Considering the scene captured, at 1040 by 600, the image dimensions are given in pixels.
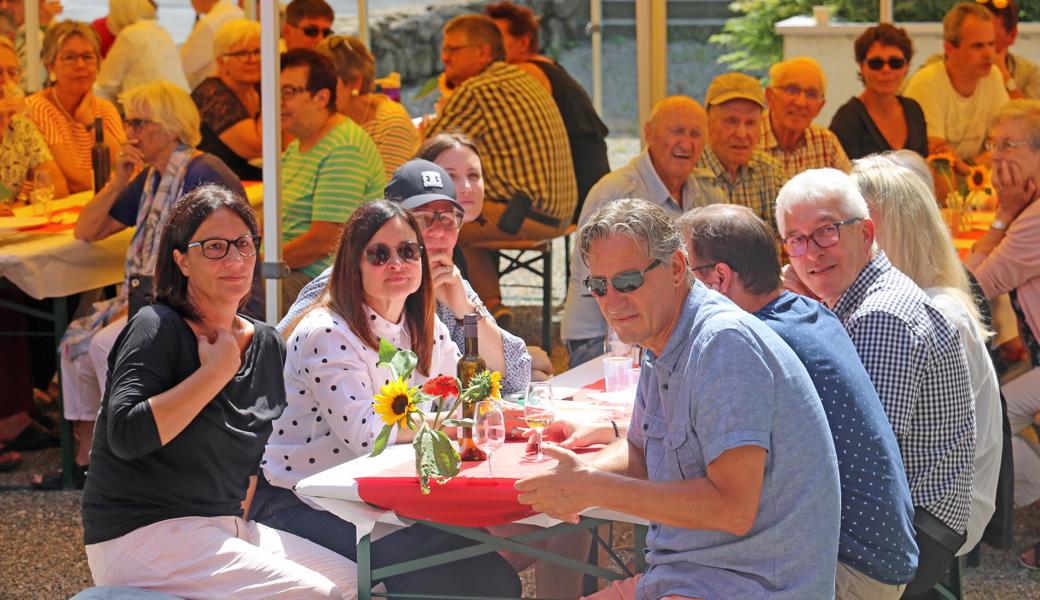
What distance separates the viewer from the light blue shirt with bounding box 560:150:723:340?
194 inches

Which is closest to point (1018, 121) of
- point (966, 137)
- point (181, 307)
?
point (966, 137)

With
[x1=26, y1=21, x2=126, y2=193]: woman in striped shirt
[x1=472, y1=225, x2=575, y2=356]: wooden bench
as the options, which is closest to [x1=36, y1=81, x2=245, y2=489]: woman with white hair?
[x1=26, y1=21, x2=126, y2=193]: woman in striped shirt

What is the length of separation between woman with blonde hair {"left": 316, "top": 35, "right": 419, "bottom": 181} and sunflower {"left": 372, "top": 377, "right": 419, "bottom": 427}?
12.1ft

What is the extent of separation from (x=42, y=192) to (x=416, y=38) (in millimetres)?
10934

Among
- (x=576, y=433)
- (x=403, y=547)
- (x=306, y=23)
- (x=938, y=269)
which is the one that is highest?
(x=306, y=23)

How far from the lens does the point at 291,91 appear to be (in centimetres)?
548

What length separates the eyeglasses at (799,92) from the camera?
6.01 metres

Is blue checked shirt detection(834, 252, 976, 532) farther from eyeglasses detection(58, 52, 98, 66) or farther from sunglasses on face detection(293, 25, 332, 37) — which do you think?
sunglasses on face detection(293, 25, 332, 37)

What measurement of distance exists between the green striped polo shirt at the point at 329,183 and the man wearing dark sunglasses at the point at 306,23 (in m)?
2.16

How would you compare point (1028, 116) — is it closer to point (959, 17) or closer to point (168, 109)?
point (959, 17)

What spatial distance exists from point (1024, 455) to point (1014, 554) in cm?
33

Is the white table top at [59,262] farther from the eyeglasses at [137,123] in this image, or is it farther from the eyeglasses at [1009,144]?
the eyeglasses at [1009,144]

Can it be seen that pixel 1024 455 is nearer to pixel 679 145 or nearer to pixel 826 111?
pixel 679 145

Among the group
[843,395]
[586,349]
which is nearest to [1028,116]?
[586,349]
